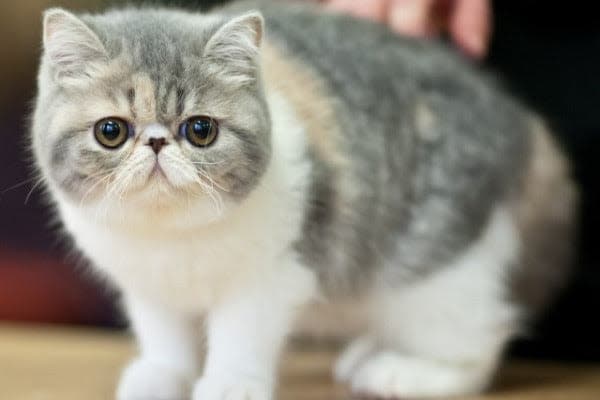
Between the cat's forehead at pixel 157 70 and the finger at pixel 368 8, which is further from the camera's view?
the finger at pixel 368 8

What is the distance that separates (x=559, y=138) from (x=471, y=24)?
14.7 inches

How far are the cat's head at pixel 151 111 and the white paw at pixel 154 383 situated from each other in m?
0.37

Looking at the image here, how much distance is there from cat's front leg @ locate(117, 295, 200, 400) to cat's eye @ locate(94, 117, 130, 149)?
0.38 metres

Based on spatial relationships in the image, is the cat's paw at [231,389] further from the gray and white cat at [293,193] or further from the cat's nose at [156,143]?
the cat's nose at [156,143]

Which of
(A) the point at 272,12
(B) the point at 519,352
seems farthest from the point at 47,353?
(B) the point at 519,352

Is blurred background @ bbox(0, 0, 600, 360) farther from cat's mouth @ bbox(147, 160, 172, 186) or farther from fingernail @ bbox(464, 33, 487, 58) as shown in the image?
cat's mouth @ bbox(147, 160, 172, 186)

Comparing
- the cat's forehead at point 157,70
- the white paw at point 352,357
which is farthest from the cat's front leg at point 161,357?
the cat's forehead at point 157,70

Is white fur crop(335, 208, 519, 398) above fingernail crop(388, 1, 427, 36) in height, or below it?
below

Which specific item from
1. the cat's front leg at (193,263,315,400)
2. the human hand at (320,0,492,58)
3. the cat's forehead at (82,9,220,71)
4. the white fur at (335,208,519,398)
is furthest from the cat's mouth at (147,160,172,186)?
the human hand at (320,0,492,58)

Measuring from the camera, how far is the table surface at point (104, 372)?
163 cm

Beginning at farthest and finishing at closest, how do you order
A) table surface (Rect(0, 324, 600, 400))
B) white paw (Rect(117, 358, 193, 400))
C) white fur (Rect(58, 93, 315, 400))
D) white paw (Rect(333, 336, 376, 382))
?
white paw (Rect(333, 336, 376, 382))
table surface (Rect(0, 324, 600, 400))
white paw (Rect(117, 358, 193, 400))
white fur (Rect(58, 93, 315, 400))

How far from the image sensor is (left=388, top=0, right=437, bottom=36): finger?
180 cm

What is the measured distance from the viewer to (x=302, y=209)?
147cm

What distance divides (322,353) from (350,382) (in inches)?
10.9
